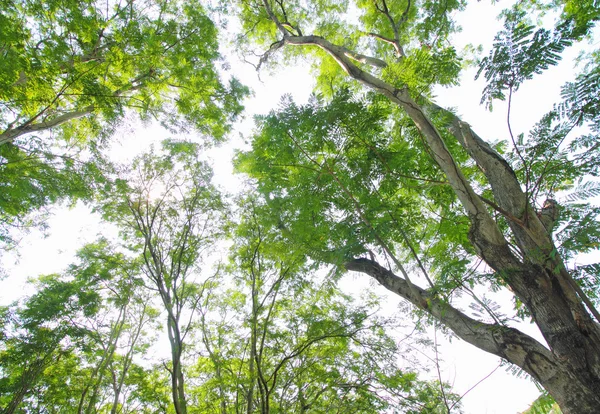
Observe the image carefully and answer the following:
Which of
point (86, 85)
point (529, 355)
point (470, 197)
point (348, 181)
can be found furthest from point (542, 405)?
point (86, 85)

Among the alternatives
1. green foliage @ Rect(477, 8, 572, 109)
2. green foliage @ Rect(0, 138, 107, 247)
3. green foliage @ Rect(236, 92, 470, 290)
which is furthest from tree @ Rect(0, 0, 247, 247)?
green foliage @ Rect(477, 8, 572, 109)

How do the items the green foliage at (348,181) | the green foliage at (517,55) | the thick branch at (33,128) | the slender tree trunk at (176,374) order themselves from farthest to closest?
the thick branch at (33,128) → the slender tree trunk at (176,374) → the green foliage at (348,181) → the green foliage at (517,55)

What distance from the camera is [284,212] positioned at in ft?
14.7

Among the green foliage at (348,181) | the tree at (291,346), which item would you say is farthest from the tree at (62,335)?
the green foliage at (348,181)

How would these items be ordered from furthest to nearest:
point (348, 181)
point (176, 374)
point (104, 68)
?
point (104, 68) → point (176, 374) → point (348, 181)

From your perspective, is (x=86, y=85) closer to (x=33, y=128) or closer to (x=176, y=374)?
(x=33, y=128)

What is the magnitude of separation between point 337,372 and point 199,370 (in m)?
4.05

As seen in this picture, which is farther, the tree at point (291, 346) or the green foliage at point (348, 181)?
the tree at point (291, 346)

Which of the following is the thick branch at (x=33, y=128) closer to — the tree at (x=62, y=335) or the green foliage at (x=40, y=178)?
the green foliage at (x=40, y=178)

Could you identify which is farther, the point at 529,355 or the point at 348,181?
the point at 348,181

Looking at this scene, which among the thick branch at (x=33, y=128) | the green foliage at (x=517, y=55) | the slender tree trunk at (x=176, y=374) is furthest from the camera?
the thick branch at (x=33, y=128)

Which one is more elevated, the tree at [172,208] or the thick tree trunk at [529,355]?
the tree at [172,208]

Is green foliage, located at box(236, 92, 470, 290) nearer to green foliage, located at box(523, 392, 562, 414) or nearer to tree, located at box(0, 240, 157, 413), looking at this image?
green foliage, located at box(523, 392, 562, 414)

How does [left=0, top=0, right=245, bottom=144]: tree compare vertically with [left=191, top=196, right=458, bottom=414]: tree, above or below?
above
